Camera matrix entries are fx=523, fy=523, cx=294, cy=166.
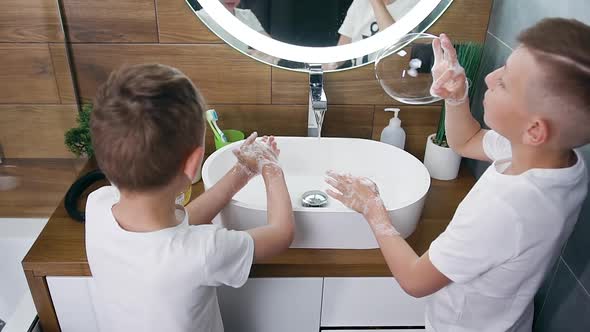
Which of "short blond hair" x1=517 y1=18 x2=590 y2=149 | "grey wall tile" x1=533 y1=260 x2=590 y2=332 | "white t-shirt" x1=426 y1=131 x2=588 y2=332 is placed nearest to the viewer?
"short blond hair" x1=517 y1=18 x2=590 y2=149

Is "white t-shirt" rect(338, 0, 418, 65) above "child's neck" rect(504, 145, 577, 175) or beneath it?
above

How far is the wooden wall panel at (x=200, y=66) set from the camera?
Answer: 4.78 feet

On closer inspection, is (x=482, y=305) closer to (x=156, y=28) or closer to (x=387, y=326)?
(x=387, y=326)

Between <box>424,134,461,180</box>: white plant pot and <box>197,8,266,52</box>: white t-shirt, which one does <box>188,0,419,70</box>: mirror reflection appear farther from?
<box>424,134,461,180</box>: white plant pot

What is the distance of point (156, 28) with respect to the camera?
1.42 m

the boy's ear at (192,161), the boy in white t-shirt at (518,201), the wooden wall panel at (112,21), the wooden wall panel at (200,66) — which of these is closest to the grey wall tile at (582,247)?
the boy in white t-shirt at (518,201)

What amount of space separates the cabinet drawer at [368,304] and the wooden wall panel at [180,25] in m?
0.74

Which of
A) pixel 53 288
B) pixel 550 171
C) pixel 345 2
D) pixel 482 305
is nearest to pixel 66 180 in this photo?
pixel 53 288

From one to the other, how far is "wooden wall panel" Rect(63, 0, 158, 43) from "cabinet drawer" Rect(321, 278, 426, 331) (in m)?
0.83

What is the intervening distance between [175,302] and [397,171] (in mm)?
742

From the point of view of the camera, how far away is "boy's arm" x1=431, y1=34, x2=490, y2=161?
3.69ft

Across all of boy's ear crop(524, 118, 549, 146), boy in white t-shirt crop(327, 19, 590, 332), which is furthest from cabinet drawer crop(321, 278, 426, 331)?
boy's ear crop(524, 118, 549, 146)

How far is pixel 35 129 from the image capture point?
160 cm

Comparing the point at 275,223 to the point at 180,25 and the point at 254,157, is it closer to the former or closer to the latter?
the point at 254,157
